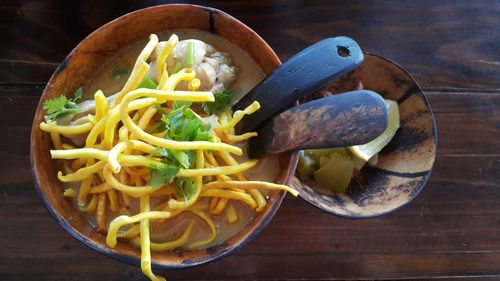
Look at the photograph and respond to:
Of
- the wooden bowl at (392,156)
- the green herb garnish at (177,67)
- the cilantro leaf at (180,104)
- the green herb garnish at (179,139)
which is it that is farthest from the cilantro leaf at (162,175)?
the wooden bowl at (392,156)

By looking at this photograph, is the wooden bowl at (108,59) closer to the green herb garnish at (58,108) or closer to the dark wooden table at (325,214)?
the green herb garnish at (58,108)

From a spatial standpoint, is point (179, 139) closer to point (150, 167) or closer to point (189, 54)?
point (150, 167)

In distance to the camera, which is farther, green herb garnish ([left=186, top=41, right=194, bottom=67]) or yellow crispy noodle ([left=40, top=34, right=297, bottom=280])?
green herb garnish ([left=186, top=41, right=194, bottom=67])

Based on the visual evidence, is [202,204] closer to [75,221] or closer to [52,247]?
[75,221]

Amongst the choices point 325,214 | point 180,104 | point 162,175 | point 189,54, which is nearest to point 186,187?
point 162,175

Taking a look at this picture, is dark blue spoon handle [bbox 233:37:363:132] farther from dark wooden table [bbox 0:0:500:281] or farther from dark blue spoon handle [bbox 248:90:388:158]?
dark wooden table [bbox 0:0:500:281]

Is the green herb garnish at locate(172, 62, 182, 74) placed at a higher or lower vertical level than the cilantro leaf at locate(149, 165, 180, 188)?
higher

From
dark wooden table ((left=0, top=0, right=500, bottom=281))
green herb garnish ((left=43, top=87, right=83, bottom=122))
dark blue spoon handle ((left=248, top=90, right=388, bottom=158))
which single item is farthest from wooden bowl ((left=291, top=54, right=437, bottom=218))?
green herb garnish ((left=43, top=87, right=83, bottom=122))
